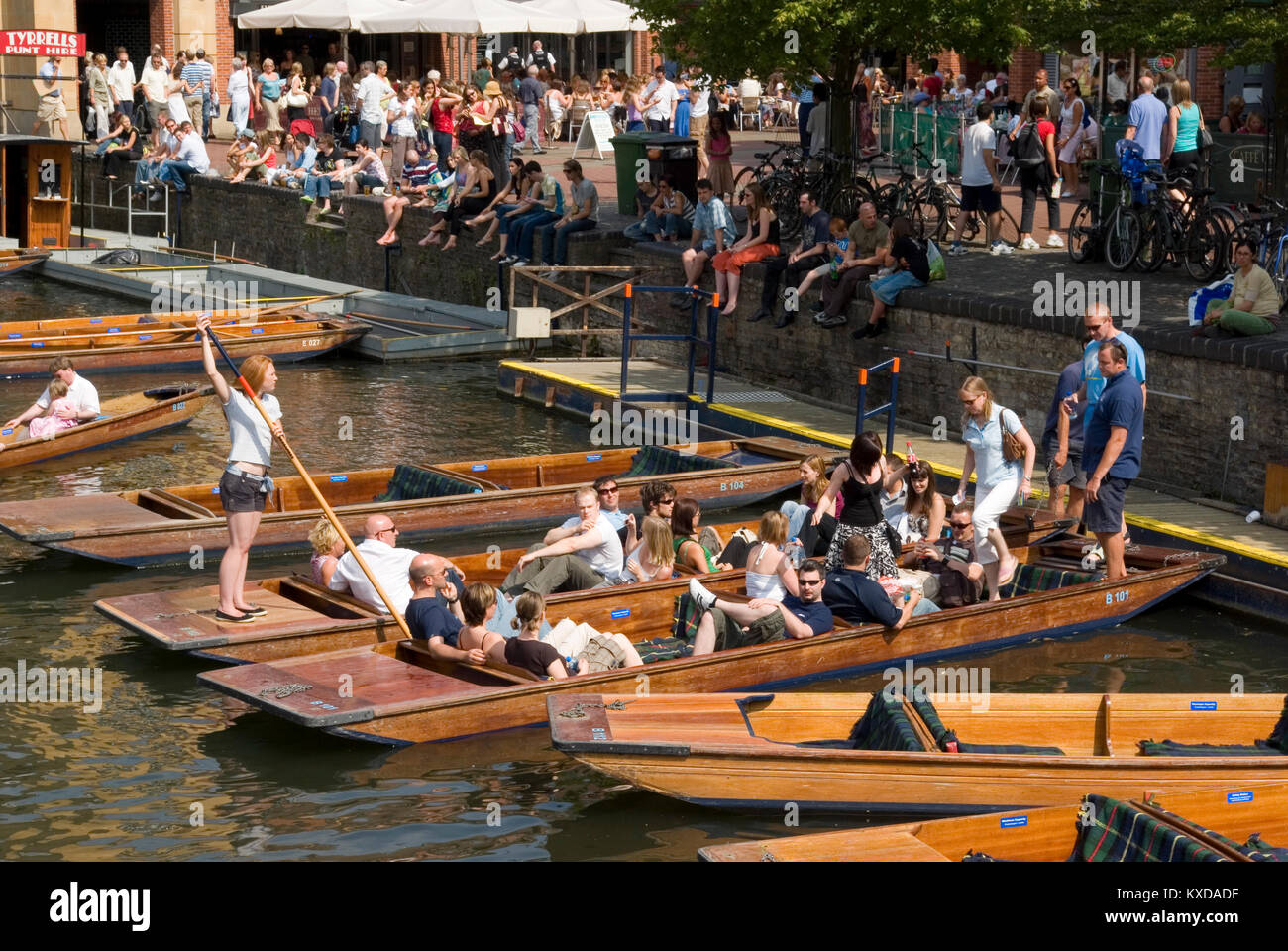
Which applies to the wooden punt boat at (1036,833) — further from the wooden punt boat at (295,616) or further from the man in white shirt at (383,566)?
the man in white shirt at (383,566)

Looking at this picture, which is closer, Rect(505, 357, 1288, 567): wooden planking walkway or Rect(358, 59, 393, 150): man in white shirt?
Rect(505, 357, 1288, 567): wooden planking walkway

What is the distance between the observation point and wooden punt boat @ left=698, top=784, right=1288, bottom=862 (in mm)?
7367

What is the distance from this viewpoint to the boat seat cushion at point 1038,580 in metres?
12.2

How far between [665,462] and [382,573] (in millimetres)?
5117

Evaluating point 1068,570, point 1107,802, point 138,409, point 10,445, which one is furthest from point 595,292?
point 1107,802

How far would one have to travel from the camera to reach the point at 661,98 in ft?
97.6

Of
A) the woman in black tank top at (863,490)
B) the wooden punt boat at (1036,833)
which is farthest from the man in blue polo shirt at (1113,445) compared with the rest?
the wooden punt boat at (1036,833)

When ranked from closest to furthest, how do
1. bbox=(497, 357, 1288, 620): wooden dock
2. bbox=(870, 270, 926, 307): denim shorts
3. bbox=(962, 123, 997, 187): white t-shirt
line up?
bbox=(497, 357, 1288, 620): wooden dock, bbox=(870, 270, 926, 307): denim shorts, bbox=(962, 123, 997, 187): white t-shirt

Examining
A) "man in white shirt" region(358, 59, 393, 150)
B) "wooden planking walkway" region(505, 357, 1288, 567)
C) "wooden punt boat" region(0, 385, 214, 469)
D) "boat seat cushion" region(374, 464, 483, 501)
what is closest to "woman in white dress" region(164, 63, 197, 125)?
"man in white shirt" region(358, 59, 393, 150)

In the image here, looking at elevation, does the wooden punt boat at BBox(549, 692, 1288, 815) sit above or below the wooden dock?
below

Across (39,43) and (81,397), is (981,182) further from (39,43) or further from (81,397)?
(39,43)

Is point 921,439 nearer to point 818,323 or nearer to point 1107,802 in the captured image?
point 818,323

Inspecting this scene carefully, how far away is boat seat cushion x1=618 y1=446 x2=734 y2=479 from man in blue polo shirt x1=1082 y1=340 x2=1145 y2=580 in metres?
4.43

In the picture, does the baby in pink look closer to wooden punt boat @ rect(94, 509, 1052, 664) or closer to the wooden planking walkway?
the wooden planking walkway
